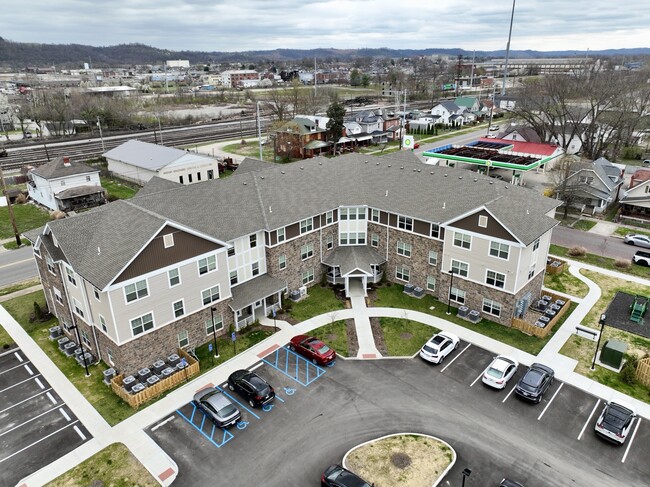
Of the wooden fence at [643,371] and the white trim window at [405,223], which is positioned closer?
the wooden fence at [643,371]

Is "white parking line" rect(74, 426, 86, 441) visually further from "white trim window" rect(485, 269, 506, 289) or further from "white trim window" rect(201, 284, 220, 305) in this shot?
"white trim window" rect(485, 269, 506, 289)

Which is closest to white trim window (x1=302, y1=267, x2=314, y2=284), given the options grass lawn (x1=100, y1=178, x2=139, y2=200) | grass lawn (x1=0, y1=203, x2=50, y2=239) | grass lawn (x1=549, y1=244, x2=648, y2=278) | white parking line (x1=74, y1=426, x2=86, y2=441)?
white parking line (x1=74, y1=426, x2=86, y2=441)

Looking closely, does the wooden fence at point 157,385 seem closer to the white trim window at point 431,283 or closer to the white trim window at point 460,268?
the white trim window at point 431,283

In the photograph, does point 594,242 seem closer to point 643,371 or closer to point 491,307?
point 491,307

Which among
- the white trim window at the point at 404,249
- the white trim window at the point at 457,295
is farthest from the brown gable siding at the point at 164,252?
the white trim window at the point at 457,295

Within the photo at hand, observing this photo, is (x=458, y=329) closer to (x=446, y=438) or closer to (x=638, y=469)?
(x=446, y=438)
